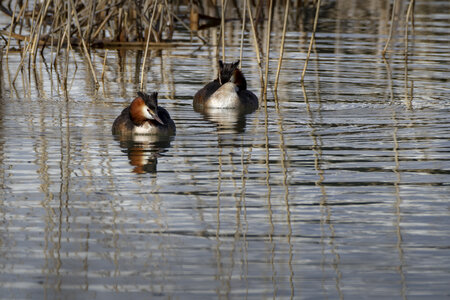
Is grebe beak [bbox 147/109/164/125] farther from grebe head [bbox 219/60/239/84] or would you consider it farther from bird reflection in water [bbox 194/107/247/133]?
grebe head [bbox 219/60/239/84]

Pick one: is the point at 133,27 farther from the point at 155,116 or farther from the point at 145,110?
the point at 155,116

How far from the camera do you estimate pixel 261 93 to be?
49.7 feet

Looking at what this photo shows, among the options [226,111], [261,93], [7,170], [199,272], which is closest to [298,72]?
[261,93]

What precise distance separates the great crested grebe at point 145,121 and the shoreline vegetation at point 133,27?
2.09 metres

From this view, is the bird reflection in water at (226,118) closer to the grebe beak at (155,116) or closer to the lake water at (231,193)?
the lake water at (231,193)

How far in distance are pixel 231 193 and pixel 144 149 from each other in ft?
8.49

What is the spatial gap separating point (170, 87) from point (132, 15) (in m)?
6.22

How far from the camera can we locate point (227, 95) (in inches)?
558

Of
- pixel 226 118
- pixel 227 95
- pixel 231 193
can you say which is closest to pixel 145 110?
pixel 226 118

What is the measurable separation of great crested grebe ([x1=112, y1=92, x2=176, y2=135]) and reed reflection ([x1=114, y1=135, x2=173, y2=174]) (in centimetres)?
7

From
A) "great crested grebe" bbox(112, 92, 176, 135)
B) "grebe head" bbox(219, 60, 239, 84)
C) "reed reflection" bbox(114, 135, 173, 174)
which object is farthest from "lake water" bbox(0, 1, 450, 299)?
"grebe head" bbox(219, 60, 239, 84)

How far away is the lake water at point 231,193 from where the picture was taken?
20.3 feet

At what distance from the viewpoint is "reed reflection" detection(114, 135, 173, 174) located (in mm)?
9688

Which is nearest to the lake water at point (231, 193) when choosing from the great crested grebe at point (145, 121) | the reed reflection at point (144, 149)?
the reed reflection at point (144, 149)
